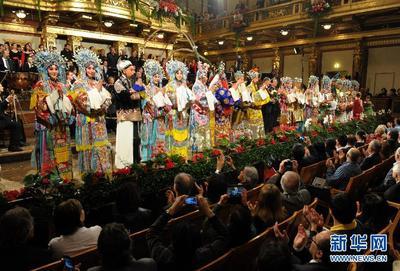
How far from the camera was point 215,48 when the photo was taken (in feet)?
70.2

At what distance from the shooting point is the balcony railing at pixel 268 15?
50.4 ft

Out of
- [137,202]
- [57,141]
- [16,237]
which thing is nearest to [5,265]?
[16,237]

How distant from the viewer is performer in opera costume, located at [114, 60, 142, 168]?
5.45 meters

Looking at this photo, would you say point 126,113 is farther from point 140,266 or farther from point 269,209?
point 140,266

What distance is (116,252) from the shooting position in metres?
1.82

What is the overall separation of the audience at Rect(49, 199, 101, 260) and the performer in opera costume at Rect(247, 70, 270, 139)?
5912 mm

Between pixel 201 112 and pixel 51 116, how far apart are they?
2894 mm

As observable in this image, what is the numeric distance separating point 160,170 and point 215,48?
18.6 m

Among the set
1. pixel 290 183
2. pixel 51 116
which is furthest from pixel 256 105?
pixel 290 183

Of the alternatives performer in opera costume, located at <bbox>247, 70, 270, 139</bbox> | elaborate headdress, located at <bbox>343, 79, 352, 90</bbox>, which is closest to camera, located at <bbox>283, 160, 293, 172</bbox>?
performer in opera costume, located at <bbox>247, 70, 270, 139</bbox>

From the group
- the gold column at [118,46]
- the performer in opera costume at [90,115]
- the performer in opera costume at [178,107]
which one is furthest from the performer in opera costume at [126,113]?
the gold column at [118,46]

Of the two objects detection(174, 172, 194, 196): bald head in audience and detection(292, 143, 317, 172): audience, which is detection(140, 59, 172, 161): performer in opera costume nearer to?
detection(292, 143, 317, 172): audience

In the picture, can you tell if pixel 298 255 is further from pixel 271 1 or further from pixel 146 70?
pixel 271 1

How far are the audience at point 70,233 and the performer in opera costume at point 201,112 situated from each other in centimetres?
427
